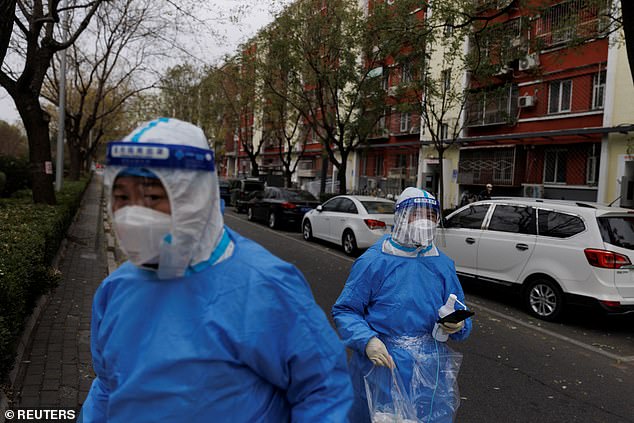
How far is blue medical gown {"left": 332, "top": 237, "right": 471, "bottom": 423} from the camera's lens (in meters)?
2.54

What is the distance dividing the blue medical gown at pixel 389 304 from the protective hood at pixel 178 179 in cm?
130

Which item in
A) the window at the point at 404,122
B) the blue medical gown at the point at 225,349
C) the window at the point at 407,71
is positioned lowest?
the blue medical gown at the point at 225,349

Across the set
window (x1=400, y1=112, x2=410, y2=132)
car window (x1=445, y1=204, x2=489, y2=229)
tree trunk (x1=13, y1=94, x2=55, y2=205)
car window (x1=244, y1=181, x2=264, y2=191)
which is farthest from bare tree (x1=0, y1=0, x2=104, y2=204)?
window (x1=400, y1=112, x2=410, y2=132)

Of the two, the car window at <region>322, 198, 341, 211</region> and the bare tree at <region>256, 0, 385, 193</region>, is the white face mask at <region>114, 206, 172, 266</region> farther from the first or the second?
the bare tree at <region>256, 0, 385, 193</region>

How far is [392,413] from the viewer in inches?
95.0

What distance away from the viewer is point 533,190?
19.7 meters

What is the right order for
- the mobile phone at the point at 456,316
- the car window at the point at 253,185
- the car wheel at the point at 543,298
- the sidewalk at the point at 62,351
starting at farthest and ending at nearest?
1. the car window at the point at 253,185
2. the car wheel at the point at 543,298
3. the sidewalk at the point at 62,351
4. the mobile phone at the point at 456,316

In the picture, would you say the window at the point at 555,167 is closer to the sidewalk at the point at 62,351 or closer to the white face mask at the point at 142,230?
the sidewalk at the point at 62,351

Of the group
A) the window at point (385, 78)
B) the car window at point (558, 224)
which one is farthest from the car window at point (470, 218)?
the window at point (385, 78)

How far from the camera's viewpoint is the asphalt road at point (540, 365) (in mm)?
4266

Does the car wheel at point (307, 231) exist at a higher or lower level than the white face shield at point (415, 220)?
lower

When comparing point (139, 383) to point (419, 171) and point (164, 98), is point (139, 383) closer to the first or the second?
point (419, 171)

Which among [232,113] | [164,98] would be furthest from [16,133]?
[232,113]

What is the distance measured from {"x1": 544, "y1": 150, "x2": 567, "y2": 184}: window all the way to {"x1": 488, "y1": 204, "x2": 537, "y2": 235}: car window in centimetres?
1298
